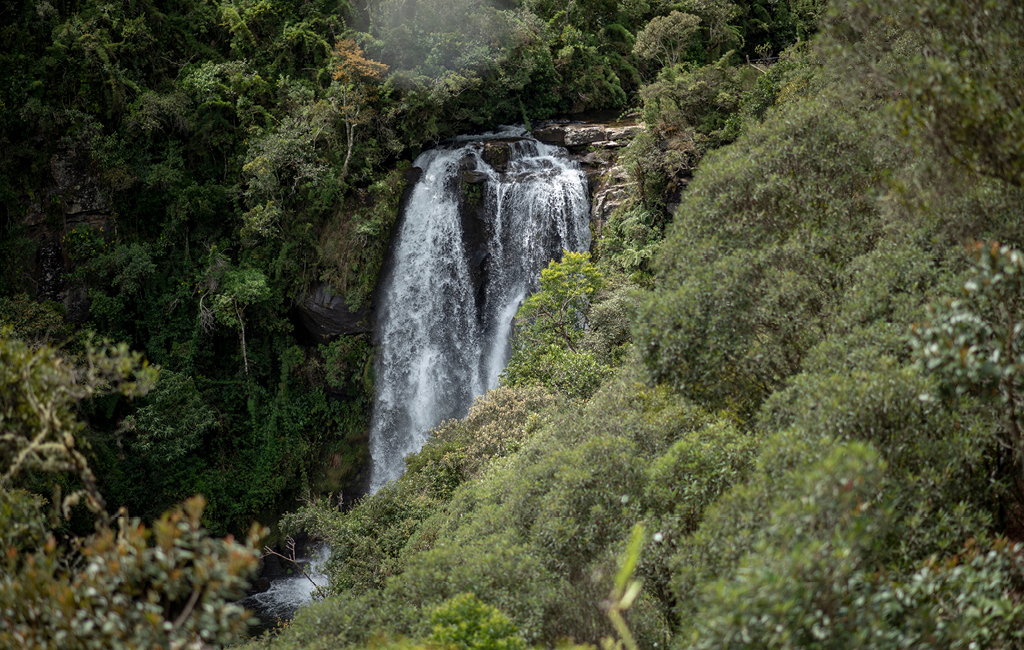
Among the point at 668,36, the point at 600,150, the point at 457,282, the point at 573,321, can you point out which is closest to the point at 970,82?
the point at 573,321

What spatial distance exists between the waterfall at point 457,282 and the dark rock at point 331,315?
694mm

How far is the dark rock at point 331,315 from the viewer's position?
73.4 feet

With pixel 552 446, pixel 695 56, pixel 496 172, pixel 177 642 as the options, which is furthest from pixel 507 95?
pixel 177 642

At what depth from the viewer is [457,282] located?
22.1 m

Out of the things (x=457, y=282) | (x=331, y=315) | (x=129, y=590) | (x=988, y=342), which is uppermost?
(x=988, y=342)

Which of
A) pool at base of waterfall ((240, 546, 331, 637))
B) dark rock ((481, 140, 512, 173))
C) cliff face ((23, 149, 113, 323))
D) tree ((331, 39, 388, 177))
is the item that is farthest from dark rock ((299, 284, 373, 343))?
pool at base of waterfall ((240, 546, 331, 637))

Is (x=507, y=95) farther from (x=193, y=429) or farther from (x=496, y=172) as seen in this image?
(x=193, y=429)

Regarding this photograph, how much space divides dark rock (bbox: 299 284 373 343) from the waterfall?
0.69m

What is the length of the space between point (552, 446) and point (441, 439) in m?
6.54

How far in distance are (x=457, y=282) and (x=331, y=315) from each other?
4.68m

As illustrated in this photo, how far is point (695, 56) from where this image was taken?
2781 centimetres

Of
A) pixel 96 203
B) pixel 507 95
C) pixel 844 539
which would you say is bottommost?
pixel 844 539

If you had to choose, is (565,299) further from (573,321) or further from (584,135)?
(584,135)

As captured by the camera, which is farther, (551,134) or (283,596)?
(551,134)
